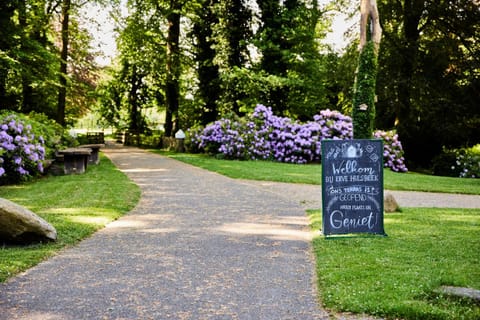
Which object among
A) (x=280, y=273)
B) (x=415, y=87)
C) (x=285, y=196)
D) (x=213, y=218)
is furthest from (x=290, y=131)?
(x=280, y=273)

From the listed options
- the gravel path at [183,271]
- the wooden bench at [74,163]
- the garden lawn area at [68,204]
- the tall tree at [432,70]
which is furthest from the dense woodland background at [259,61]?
the gravel path at [183,271]

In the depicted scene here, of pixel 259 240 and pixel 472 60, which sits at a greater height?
pixel 472 60

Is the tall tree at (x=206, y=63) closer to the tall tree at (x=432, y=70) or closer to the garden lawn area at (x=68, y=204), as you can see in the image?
the tall tree at (x=432, y=70)

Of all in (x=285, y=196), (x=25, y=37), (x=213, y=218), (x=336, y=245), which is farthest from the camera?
(x=25, y=37)

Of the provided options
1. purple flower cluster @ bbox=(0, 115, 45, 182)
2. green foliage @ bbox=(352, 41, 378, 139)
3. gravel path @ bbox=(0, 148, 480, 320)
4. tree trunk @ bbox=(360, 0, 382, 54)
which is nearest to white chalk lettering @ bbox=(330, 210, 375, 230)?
gravel path @ bbox=(0, 148, 480, 320)

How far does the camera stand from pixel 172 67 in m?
31.8

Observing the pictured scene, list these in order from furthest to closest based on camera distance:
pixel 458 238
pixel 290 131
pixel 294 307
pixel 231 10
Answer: pixel 231 10, pixel 290 131, pixel 458 238, pixel 294 307

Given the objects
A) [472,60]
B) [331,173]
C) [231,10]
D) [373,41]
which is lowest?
[331,173]

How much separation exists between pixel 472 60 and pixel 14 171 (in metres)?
21.6

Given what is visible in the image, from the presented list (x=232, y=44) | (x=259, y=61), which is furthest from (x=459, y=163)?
(x=232, y=44)

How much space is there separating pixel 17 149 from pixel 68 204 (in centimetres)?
466

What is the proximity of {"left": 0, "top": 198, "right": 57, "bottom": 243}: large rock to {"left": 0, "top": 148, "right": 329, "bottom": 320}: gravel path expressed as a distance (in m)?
0.51

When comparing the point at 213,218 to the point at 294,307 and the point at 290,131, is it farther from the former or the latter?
the point at 290,131

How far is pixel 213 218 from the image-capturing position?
29.2ft
